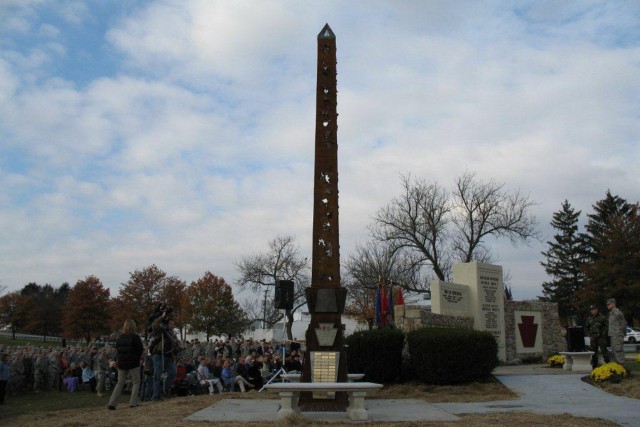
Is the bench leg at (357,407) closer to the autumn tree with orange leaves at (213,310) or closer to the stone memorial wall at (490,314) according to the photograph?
the stone memorial wall at (490,314)

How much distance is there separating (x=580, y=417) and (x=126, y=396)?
11242 millimetres

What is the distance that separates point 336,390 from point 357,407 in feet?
1.43

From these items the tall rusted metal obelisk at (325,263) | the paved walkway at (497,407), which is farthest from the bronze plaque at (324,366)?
the paved walkway at (497,407)

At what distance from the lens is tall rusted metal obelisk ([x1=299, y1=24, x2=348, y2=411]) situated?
11.4m

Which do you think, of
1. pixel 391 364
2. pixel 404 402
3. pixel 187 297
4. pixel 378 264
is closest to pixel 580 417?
pixel 404 402

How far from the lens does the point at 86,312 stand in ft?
225

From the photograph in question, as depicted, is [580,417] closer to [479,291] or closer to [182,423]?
[182,423]

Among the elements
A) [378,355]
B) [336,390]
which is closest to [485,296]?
[378,355]

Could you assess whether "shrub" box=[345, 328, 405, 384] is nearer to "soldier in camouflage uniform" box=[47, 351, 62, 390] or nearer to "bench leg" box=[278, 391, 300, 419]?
"bench leg" box=[278, 391, 300, 419]

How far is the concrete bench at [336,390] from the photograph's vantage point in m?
9.70

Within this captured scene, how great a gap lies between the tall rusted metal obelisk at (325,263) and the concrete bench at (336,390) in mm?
926

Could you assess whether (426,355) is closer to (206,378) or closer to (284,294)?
(284,294)

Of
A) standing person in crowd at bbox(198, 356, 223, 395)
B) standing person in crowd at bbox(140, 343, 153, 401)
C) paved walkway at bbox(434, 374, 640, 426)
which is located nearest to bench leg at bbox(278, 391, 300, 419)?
paved walkway at bbox(434, 374, 640, 426)

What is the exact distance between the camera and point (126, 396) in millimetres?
15961
